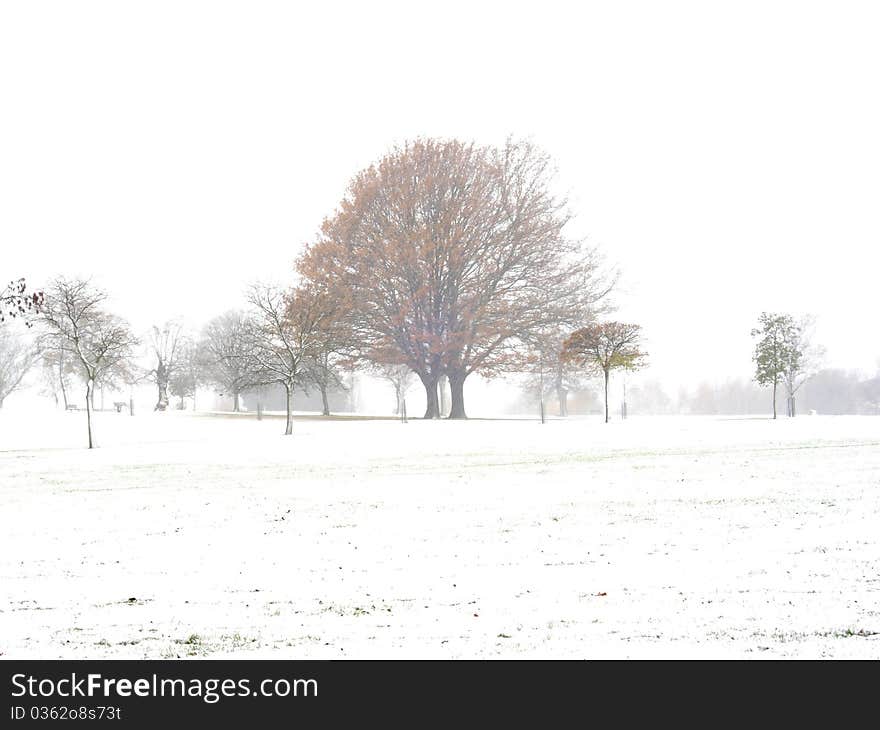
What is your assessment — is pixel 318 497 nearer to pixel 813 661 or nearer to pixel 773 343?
pixel 813 661

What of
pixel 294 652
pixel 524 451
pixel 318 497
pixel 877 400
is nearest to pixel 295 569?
pixel 294 652

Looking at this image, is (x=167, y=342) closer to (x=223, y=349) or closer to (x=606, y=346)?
(x=223, y=349)

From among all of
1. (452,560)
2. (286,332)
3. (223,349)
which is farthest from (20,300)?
(223,349)

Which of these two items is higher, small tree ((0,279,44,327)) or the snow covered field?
small tree ((0,279,44,327))

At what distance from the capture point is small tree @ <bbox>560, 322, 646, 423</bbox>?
44219mm

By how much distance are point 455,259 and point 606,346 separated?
32.5ft

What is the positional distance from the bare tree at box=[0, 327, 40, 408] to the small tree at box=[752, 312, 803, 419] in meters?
60.9

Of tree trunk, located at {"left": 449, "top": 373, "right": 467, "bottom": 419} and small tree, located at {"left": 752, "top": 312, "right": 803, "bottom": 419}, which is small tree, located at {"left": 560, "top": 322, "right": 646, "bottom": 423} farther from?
small tree, located at {"left": 752, "top": 312, "right": 803, "bottom": 419}

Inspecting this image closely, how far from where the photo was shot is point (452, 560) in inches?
368

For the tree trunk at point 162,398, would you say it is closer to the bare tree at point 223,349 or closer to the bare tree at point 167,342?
the bare tree at point 223,349

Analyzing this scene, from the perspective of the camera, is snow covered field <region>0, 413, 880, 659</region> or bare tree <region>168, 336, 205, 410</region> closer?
snow covered field <region>0, 413, 880, 659</region>

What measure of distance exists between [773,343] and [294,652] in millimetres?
51825

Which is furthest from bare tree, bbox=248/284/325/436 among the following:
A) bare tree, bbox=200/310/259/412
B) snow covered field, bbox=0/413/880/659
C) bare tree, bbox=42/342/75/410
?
snow covered field, bbox=0/413/880/659

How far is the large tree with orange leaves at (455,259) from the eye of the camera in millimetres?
46875
